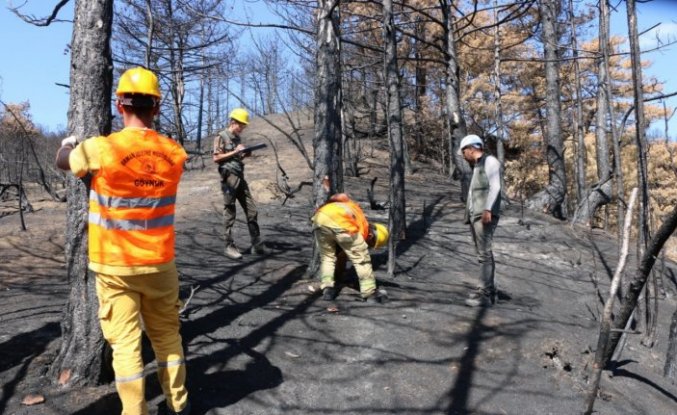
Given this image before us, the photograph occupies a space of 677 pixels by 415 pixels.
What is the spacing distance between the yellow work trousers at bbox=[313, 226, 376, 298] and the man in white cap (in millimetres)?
1128

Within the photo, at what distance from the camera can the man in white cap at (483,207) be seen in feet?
19.7

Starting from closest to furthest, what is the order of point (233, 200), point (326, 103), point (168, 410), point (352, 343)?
point (168, 410)
point (352, 343)
point (326, 103)
point (233, 200)

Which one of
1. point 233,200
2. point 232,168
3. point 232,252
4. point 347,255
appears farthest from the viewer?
point 232,252

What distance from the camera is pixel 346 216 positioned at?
5.72 meters

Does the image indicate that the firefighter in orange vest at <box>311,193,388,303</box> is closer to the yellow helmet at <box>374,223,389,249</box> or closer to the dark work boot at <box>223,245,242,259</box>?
the yellow helmet at <box>374,223,389,249</box>

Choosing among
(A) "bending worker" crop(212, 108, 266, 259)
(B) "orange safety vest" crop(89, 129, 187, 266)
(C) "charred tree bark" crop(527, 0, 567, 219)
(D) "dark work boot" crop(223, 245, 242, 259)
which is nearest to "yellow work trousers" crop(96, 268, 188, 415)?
(B) "orange safety vest" crop(89, 129, 187, 266)

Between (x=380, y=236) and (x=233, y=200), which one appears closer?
(x=380, y=236)

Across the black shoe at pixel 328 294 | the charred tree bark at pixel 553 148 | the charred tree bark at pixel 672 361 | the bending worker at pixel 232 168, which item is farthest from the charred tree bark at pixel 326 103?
the charred tree bark at pixel 553 148

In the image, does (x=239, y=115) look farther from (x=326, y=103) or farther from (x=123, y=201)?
(x=123, y=201)

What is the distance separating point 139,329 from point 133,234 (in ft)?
1.80

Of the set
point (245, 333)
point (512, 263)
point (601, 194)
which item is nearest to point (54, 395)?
point (245, 333)

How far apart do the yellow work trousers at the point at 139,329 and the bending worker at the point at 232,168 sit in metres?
3.67

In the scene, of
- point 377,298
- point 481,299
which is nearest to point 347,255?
point 377,298

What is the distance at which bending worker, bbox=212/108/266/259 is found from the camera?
6988 mm
